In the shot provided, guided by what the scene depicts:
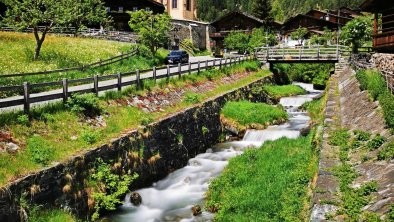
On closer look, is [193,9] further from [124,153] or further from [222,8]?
[222,8]

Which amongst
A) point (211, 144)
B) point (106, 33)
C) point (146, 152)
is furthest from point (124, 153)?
point (106, 33)

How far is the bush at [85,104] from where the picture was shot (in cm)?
1633

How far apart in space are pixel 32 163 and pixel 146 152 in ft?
19.5

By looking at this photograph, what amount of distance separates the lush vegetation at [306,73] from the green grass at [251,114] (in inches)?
807

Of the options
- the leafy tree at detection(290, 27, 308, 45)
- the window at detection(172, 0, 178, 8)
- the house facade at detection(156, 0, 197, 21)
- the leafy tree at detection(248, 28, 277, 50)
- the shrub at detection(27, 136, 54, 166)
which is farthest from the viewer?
the window at detection(172, 0, 178, 8)

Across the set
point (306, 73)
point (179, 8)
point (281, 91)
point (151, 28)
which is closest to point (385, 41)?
point (281, 91)

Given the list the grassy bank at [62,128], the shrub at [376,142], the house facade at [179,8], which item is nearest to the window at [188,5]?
the house facade at [179,8]

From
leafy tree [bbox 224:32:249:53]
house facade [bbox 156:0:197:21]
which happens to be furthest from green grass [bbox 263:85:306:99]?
house facade [bbox 156:0:197:21]

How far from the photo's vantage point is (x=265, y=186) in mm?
13547

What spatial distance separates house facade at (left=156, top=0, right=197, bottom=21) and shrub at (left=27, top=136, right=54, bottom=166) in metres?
72.5

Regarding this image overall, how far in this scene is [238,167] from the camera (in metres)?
16.8

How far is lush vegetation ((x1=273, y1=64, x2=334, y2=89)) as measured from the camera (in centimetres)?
4944

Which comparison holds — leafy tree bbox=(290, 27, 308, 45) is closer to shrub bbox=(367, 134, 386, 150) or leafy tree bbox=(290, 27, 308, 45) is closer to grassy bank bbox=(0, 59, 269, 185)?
grassy bank bbox=(0, 59, 269, 185)

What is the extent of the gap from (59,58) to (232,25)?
155 ft
